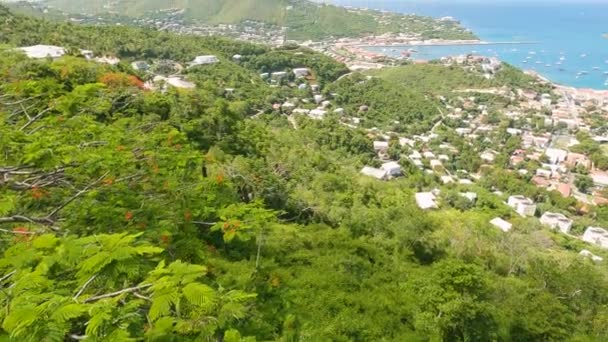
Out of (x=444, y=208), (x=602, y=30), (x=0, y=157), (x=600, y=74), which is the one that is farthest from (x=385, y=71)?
(x=602, y=30)

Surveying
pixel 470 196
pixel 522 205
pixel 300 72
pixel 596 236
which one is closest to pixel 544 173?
pixel 522 205

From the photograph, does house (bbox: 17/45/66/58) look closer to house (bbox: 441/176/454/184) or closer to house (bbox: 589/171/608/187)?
house (bbox: 441/176/454/184)

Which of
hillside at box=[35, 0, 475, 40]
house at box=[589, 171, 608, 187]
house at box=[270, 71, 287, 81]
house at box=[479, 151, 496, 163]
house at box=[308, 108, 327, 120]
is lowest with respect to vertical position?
house at box=[589, 171, 608, 187]

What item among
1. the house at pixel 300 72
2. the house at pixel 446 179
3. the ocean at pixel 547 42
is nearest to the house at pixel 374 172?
the house at pixel 446 179

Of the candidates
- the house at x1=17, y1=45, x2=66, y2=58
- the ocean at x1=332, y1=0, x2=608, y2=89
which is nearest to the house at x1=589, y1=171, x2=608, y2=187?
the ocean at x1=332, y1=0, x2=608, y2=89

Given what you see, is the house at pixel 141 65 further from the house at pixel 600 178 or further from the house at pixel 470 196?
the house at pixel 600 178

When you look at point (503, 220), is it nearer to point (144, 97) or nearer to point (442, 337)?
point (442, 337)
